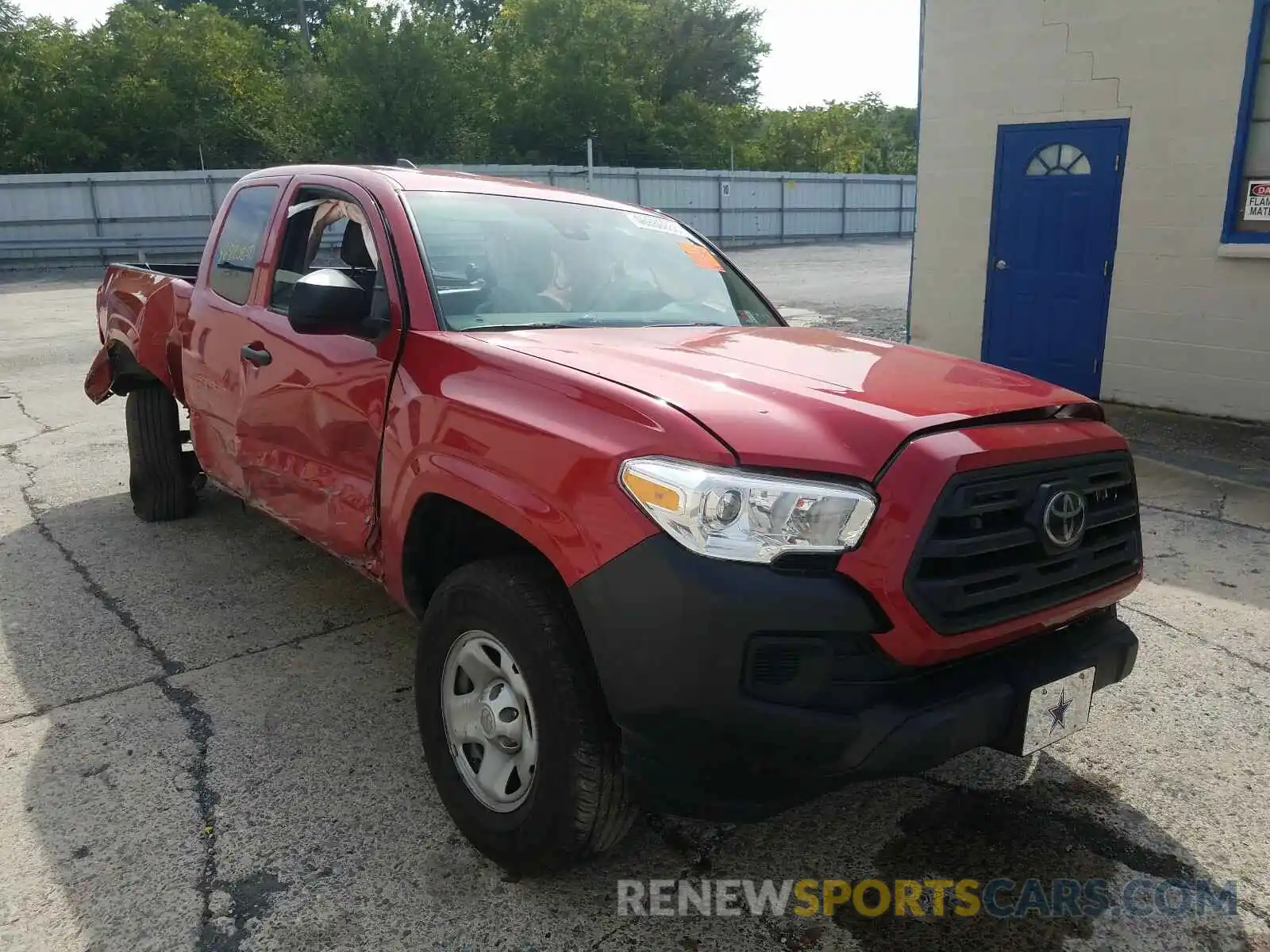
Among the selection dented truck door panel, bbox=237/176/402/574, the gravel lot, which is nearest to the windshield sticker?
dented truck door panel, bbox=237/176/402/574

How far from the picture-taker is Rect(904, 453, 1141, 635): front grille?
2.14m

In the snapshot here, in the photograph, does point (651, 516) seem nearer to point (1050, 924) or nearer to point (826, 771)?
point (826, 771)

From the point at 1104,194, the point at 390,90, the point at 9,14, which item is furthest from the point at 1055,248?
the point at 9,14

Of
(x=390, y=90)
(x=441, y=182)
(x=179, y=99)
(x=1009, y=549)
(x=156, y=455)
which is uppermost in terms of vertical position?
(x=390, y=90)

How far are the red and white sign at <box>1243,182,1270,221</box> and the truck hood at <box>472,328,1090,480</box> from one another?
558 centimetres

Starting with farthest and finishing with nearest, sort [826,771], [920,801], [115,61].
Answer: [115,61]
[920,801]
[826,771]

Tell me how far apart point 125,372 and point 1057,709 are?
4.99 m

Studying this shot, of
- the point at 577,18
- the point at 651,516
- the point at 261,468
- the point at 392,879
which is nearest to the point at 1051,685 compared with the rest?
the point at 651,516

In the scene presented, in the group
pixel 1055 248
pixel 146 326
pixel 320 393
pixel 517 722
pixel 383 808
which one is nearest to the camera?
pixel 517 722

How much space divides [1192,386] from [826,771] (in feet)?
23.1

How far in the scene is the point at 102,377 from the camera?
5.55 metres

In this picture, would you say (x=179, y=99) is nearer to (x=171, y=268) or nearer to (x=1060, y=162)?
(x=171, y=268)

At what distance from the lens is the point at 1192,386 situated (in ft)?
25.6

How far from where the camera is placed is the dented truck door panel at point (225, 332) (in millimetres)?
4023
